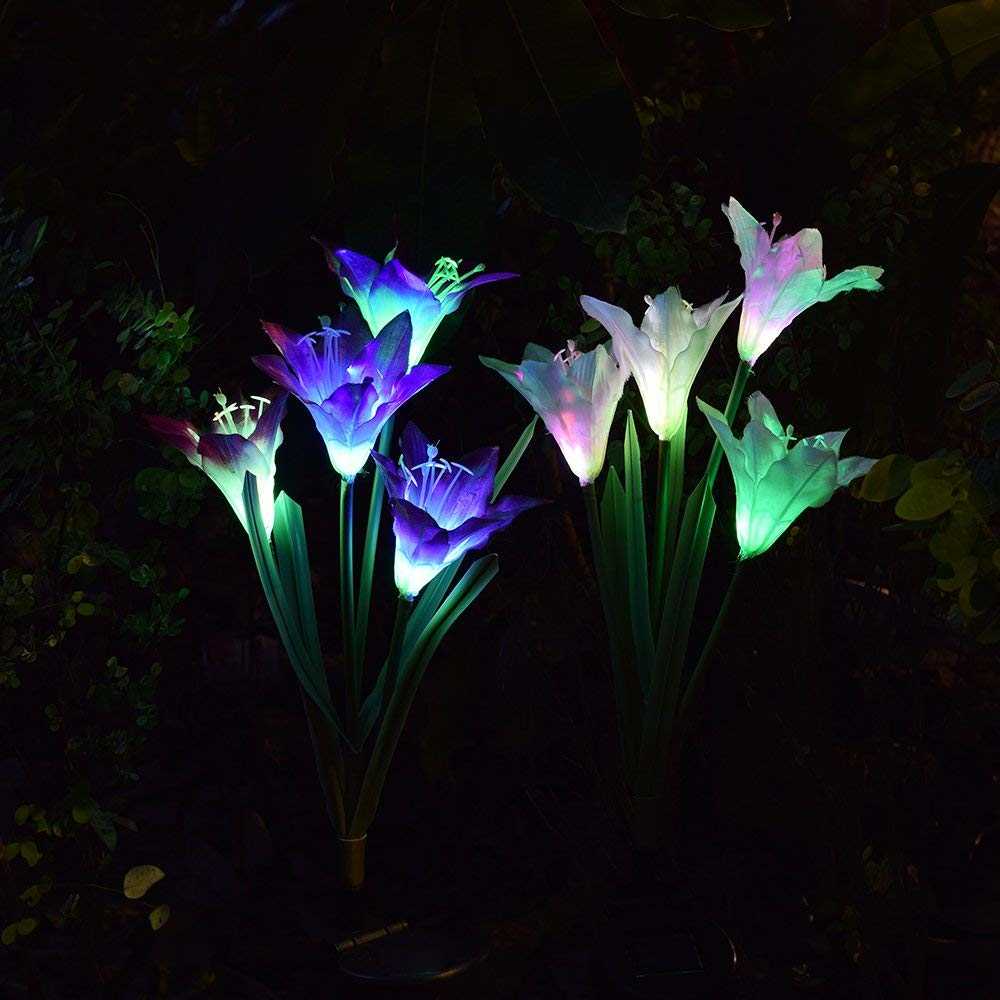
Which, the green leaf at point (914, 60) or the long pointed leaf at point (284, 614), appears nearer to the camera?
the long pointed leaf at point (284, 614)

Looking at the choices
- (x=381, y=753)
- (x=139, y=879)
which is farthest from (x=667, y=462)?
(x=139, y=879)

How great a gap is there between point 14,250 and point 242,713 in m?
0.57

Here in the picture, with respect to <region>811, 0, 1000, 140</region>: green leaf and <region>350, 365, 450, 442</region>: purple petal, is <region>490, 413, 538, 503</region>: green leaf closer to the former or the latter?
<region>350, 365, 450, 442</region>: purple petal

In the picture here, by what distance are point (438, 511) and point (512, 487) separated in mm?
428

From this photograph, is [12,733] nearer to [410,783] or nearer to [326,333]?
[410,783]

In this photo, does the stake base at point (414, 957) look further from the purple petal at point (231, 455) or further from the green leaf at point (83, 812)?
the purple petal at point (231, 455)

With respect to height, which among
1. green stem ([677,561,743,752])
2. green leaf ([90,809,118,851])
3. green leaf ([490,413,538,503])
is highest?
green leaf ([490,413,538,503])

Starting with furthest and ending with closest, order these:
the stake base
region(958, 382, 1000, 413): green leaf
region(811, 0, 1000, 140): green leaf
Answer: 1. region(811, 0, 1000, 140): green leaf
2. region(958, 382, 1000, 413): green leaf
3. the stake base

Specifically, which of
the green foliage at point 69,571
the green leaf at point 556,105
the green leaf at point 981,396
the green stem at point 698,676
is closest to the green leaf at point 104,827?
the green foliage at point 69,571

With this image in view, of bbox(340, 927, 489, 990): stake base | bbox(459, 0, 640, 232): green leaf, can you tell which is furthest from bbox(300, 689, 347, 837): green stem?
bbox(459, 0, 640, 232): green leaf

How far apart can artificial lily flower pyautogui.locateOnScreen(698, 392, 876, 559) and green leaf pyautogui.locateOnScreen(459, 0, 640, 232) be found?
0.68 feet

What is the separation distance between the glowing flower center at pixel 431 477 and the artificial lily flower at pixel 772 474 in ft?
0.68

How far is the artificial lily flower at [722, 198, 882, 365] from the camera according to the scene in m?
1.04

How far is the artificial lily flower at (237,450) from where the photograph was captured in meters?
0.99
